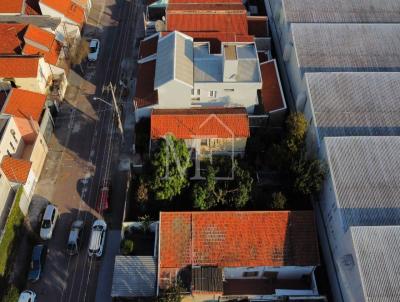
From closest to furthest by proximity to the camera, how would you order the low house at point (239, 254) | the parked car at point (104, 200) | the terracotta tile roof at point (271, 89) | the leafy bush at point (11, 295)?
the leafy bush at point (11, 295) → the low house at point (239, 254) → the parked car at point (104, 200) → the terracotta tile roof at point (271, 89)

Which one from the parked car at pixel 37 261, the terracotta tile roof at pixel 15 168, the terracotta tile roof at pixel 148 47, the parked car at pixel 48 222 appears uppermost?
the terracotta tile roof at pixel 148 47

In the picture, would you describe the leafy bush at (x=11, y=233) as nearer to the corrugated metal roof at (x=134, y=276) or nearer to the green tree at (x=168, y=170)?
the corrugated metal roof at (x=134, y=276)

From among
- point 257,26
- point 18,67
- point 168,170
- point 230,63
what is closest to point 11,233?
point 168,170

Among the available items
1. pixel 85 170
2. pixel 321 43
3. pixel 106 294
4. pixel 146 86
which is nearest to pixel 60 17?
pixel 146 86

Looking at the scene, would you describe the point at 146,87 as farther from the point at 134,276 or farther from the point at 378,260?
the point at 378,260

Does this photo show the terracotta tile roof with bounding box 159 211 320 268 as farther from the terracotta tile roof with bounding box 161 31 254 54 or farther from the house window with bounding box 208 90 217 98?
the terracotta tile roof with bounding box 161 31 254 54

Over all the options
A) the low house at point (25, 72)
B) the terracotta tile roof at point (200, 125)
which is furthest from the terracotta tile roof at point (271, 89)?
the low house at point (25, 72)

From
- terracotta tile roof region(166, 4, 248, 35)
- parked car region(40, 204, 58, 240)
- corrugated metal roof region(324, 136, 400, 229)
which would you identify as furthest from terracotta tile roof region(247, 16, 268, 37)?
parked car region(40, 204, 58, 240)
